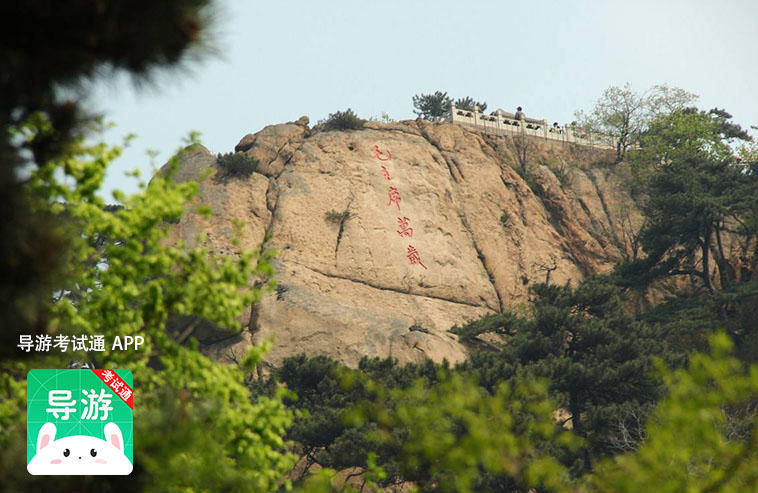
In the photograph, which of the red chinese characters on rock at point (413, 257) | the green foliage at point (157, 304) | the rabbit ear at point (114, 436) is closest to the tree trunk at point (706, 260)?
the red chinese characters on rock at point (413, 257)

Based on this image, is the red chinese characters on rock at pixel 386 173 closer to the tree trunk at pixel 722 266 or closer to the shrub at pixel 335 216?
the shrub at pixel 335 216

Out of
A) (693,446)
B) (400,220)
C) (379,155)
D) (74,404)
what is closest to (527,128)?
(379,155)

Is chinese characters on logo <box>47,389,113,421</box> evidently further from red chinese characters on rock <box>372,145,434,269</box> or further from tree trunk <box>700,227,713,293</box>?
tree trunk <box>700,227,713,293</box>

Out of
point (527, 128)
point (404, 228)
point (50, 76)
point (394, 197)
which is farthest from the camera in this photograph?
point (527, 128)

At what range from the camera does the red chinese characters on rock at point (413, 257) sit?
30.7 meters

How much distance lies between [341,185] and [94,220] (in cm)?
2414

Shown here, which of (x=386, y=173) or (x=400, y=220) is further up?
(x=386, y=173)

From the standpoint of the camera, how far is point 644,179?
38312 millimetres

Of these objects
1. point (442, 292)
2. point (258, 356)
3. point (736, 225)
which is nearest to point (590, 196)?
point (736, 225)

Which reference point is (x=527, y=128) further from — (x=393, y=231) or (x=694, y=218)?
(x=393, y=231)

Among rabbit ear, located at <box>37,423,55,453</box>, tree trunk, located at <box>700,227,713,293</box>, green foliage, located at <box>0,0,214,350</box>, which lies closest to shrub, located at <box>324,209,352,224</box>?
tree trunk, located at <box>700,227,713,293</box>

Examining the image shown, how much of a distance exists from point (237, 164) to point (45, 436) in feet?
85.9

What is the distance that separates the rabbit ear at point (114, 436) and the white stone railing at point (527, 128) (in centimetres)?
3350

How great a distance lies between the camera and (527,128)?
1583 inches
